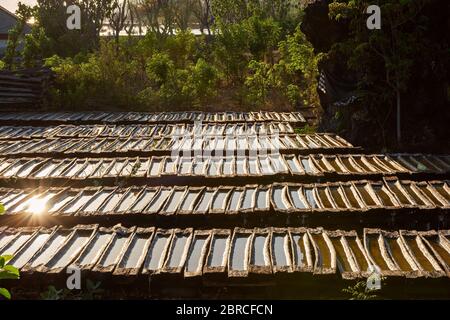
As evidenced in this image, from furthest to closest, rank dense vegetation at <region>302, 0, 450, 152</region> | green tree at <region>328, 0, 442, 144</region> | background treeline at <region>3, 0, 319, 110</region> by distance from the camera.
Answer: background treeline at <region>3, 0, 319, 110</region>
dense vegetation at <region>302, 0, 450, 152</region>
green tree at <region>328, 0, 442, 144</region>

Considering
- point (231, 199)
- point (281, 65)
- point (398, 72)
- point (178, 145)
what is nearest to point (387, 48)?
point (398, 72)

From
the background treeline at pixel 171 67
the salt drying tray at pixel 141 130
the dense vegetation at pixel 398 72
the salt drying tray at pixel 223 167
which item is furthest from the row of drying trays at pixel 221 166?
the background treeline at pixel 171 67

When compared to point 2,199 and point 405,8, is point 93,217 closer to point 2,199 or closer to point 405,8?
point 2,199

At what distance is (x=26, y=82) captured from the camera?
17.1m

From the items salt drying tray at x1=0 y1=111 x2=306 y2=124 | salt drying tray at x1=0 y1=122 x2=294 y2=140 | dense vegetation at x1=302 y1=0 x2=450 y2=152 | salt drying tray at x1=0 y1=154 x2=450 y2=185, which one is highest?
dense vegetation at x1=302 y1=0 x2=450 y2=152

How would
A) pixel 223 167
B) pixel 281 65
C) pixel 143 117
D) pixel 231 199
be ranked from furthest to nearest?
pixel 281 65 → pixel 143 117 → pixel 223 167 → pixel 231 199

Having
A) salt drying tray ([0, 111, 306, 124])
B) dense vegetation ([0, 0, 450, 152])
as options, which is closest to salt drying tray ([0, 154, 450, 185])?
dense vegetation ([0, 0, 450, 152])

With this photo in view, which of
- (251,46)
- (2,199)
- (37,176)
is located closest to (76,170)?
(37,176)

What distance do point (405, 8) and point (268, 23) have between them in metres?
10.0

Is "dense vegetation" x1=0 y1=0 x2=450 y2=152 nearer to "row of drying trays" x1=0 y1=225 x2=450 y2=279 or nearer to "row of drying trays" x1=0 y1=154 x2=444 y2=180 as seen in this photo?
"row of drying trays" x1=0 y1=154 x2=444 y2=180

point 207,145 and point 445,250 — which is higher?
point 207,145

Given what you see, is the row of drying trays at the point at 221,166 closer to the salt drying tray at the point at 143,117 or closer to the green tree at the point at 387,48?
the green tree at the point at 387,48

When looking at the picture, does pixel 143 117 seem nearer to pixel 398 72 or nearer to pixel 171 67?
pixel 171 67

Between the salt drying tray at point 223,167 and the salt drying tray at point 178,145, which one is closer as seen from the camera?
the salt drying tray at point 223,167
